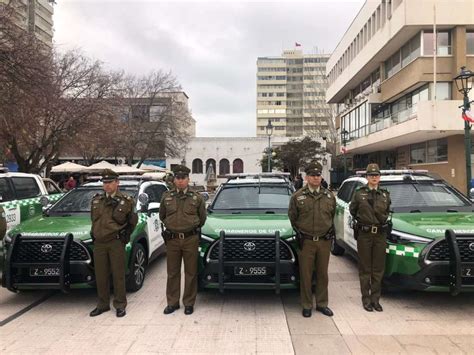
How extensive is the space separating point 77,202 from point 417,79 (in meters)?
22.8

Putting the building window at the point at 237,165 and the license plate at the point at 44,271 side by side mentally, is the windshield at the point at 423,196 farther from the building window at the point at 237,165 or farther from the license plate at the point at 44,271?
the building window at the point at 237,165

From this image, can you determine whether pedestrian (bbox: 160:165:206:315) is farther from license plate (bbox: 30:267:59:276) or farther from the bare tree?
the bare tree

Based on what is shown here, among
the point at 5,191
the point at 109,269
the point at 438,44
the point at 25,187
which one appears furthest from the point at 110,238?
the point at 438,44

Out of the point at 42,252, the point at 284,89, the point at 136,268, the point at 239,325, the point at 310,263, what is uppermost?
the point at 284,89

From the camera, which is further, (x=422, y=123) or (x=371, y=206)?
(x=422, y=123)

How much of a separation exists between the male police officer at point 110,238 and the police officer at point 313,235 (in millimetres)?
2192

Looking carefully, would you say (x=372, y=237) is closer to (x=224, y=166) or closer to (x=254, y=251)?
(x=254, y=251)

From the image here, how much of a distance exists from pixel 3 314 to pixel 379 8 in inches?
1205

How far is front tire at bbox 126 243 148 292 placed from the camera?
618 cm

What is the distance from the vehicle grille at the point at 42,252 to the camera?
553 centimetres

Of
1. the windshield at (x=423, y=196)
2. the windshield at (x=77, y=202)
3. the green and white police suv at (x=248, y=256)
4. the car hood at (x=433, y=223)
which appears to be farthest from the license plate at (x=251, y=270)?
the windshield at (x=77, y=202)

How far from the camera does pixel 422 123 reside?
73.5 feet

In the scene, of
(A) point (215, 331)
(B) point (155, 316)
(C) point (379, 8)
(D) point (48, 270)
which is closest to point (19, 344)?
(D) point (48, 270)

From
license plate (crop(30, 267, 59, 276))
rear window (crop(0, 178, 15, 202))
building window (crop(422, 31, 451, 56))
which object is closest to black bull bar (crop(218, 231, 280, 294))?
license plate (crop(30, 267, 59, 276))
